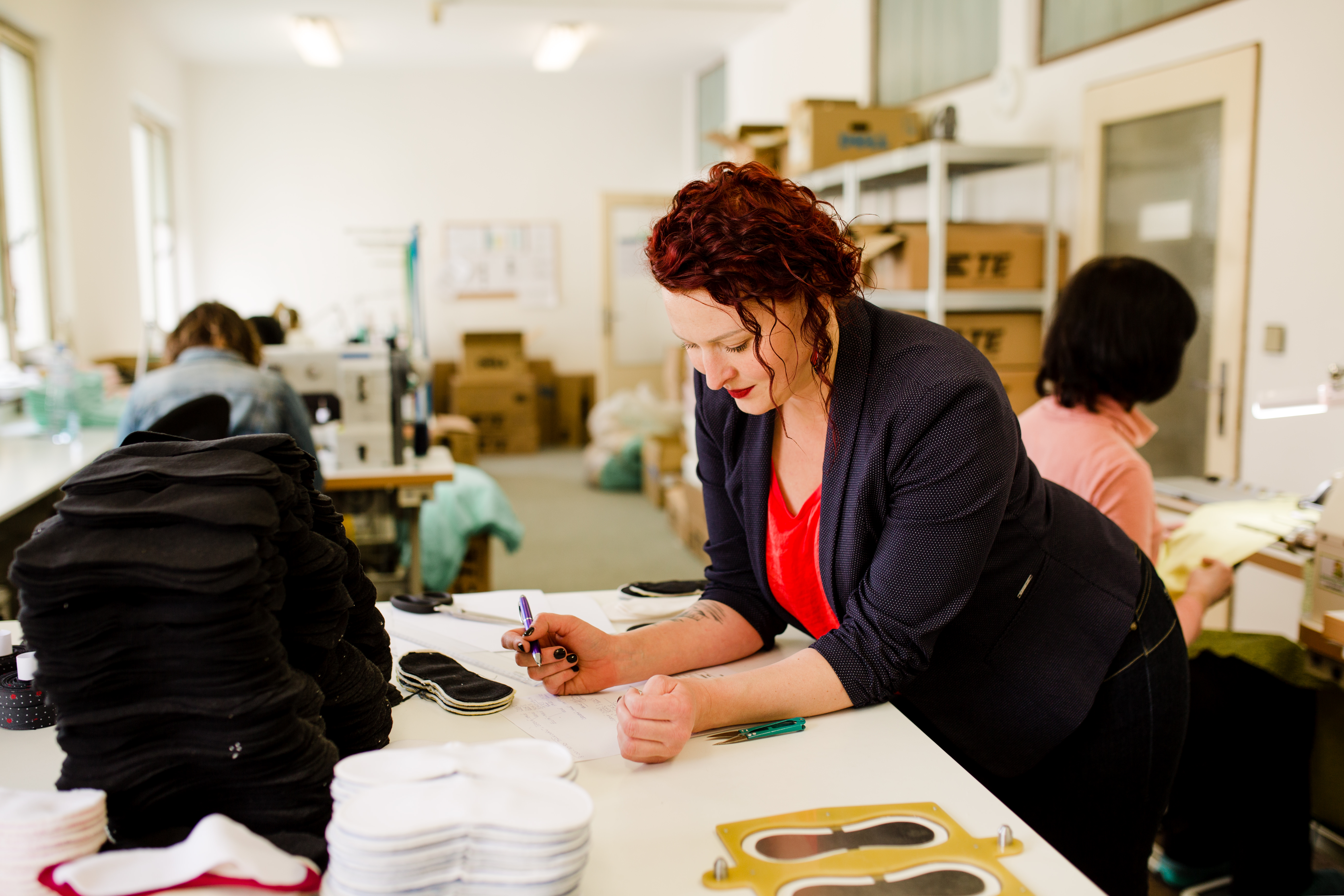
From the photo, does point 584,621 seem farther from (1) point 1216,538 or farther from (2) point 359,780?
(1) point 1216,538

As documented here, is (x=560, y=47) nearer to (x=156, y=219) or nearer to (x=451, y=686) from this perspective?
(x=156, y=219)

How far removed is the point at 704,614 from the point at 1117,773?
A: 587 millimetres

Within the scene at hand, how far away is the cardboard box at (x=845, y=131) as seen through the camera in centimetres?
420

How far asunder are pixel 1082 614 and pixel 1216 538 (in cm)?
94

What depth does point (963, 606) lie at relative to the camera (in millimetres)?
1146

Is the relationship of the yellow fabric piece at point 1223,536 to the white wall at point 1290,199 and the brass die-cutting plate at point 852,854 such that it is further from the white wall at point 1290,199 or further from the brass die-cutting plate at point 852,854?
the brass die-cutting plate at point 852,854

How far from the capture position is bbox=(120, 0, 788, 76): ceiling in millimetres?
6344

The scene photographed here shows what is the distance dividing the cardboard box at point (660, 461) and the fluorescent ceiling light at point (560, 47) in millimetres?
2902

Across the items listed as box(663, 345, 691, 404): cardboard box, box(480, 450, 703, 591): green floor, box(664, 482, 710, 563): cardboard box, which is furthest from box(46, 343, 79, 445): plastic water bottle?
box(663, 345, 691, 404): cardboard box

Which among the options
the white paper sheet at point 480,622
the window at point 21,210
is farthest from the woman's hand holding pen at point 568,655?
the window at point 21,210

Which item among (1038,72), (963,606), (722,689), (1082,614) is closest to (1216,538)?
(1082,614)

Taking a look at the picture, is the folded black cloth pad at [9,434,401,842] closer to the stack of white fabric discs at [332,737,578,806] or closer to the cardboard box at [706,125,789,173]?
the stack of white fabric discs at [332,737,578,806]

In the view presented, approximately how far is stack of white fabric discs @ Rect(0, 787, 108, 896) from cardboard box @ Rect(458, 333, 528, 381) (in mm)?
7397

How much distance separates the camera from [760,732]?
1.11 metres
